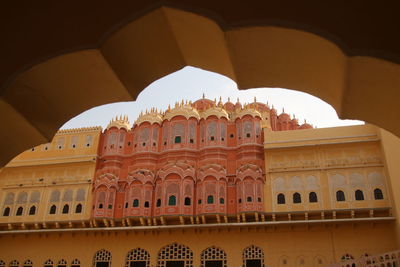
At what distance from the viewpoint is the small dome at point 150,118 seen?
20.7 metres

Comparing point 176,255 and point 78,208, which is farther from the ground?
point 78,208

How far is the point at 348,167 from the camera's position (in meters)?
17.2

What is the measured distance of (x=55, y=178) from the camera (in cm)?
2038

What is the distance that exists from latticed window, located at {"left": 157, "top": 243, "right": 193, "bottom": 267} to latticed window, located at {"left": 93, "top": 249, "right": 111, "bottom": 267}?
2.51 meters

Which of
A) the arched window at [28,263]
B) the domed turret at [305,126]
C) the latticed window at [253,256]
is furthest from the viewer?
the domed turret at [305,126]

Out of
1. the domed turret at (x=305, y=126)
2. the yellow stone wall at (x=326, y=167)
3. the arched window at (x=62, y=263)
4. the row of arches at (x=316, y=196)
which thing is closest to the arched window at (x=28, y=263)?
the arched window at (x=62, y=263)

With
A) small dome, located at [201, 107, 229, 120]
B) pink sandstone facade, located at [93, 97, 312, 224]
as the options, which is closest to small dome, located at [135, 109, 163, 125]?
pink sandstone facade, located at [93, 97, 312, 224]

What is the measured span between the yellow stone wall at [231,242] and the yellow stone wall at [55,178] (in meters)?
1.18

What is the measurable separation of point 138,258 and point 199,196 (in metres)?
3.92

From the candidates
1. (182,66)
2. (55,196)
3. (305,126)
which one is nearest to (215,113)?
(305,126)

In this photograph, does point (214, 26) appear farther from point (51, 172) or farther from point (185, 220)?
point (51, 172)

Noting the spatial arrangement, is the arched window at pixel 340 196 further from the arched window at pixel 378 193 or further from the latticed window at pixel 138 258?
the latticed window at pixel 138 258

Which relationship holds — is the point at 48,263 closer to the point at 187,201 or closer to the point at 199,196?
the point at 187,201

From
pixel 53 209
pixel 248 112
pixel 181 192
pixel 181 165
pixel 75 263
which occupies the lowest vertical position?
pixel 75 263
